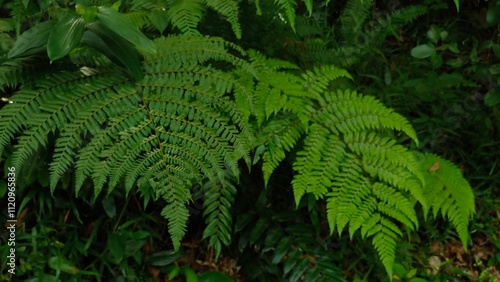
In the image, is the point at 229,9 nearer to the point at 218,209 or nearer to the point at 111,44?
the point at 111,44

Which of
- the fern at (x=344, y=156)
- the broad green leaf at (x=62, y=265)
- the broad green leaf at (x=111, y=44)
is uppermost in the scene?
the broad green leaf at (x=111, y=44)

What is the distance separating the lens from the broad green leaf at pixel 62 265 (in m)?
2.41

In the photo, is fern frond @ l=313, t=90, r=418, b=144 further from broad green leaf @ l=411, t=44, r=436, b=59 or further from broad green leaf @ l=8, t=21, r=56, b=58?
broad green leaf @ l=8, t=21, r=56, b=58

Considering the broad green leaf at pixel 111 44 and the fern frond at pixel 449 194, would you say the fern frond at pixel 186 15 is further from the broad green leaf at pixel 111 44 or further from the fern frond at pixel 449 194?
the fern frond at pixel 449 194

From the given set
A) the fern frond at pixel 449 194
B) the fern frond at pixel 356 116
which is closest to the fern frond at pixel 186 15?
the fern frond at pixel 356 116

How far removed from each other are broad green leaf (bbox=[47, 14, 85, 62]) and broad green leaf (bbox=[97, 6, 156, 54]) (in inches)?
3.0

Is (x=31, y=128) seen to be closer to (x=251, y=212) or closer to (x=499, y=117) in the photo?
(x=251, y=212)

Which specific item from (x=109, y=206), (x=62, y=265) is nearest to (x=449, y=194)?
(x=109, y=206)

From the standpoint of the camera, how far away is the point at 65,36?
183 cm

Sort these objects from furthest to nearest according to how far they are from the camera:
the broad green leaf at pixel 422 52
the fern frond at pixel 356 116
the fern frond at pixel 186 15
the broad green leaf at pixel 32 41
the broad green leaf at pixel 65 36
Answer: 1. the broad green leaf at pixel 422 52
2. the fern frond at pixel 356 116
3. the fern frond at pixel 186 15
4. the broad green leaf at pixel 32 41
5. the broad green leaf at pixel 65 36

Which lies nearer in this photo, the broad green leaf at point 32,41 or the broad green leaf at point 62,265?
the broad green leaf at point 32,41

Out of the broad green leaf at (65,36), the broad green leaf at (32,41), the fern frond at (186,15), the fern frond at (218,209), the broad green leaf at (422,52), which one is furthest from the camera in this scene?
the broad green leaf at (422,52)

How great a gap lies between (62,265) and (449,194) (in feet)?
5.64

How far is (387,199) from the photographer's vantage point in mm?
2264
